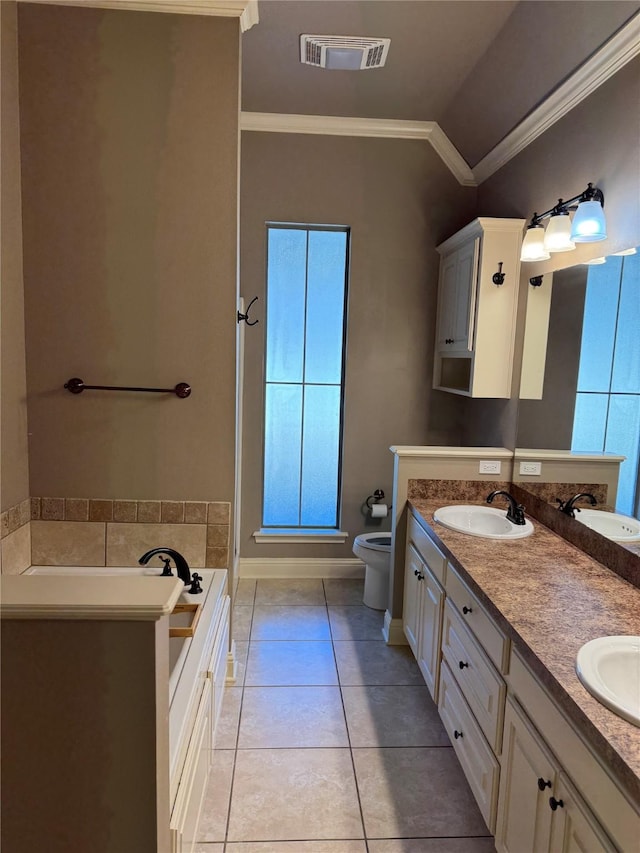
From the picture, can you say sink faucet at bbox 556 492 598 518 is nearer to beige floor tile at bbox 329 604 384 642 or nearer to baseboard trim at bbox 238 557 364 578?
beige floor tile at bbox 329 604 384 642

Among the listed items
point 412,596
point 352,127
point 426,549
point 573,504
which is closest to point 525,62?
point 352,127

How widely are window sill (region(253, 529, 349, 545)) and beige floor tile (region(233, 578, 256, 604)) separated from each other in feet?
0.89

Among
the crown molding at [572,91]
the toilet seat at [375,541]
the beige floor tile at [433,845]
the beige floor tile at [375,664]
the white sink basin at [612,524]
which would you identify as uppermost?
the crown molding at [572,91]

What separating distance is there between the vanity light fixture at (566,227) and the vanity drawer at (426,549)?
1.36 meters

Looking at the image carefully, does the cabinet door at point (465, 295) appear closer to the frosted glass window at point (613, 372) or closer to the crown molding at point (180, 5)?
the frosted glass window at point (613, 372)

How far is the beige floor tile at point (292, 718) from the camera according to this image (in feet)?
7.18

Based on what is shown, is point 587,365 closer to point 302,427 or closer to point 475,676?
point 475,676

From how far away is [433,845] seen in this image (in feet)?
5.70

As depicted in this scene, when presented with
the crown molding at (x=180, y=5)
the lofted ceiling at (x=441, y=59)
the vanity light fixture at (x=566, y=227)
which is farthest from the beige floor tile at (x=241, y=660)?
the lofted ceiling at (x=441, y=59)

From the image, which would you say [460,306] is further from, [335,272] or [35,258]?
[35,258]

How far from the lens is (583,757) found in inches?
44.2

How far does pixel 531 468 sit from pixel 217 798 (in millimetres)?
1921

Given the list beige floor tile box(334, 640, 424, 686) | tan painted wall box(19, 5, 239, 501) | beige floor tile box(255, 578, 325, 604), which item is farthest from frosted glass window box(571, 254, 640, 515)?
beige floor tile box(255, 578, 325, 604)

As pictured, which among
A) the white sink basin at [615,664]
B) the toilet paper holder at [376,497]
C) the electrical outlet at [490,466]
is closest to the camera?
the white sink basin at [615,664]
